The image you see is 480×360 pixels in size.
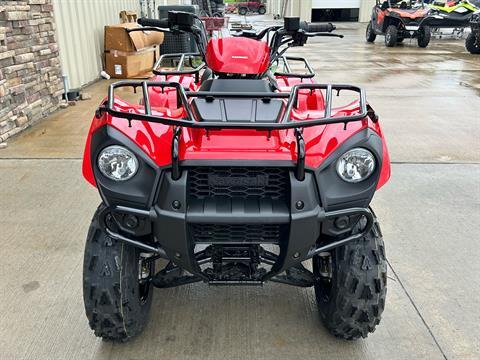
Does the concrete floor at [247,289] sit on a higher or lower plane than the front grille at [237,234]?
lower

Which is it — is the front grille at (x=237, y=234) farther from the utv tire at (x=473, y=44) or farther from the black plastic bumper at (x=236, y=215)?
the utv tire at (x=473, y=44)

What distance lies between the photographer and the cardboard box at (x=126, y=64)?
8.59m

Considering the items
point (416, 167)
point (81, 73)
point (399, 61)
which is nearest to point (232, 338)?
point (416, 167)

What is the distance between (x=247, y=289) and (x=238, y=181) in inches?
41.2

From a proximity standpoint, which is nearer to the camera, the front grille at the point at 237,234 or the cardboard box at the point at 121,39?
the front grille at the point at 237,234

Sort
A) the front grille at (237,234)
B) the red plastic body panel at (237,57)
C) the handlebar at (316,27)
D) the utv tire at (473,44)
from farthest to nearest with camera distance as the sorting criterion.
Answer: the utv tire at (473,44)
the handlebar at (316,27)
the red plastic body panel at (237,57)
the front grille at (237,234)

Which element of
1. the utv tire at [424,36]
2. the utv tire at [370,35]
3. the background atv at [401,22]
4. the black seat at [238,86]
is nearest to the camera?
the black seat at [238,86]

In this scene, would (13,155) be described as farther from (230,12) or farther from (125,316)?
(230,12)

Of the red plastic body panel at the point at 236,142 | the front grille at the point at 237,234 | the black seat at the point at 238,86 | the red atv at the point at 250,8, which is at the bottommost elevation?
the red atv at the point at 250,8

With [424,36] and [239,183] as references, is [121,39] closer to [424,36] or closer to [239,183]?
[239,183]

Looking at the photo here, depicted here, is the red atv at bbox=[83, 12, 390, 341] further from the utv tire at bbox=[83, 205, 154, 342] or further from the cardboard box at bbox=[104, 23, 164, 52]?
the cardboard box at bbox=[104, 23, 164, 52]

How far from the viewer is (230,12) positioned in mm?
42688

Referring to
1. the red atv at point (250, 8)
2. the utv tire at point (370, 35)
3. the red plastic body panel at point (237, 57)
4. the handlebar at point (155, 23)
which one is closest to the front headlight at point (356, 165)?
the red plastic body panel at point (237, 57)

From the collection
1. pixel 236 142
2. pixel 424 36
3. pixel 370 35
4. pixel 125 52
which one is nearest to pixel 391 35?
pixel 424 36
